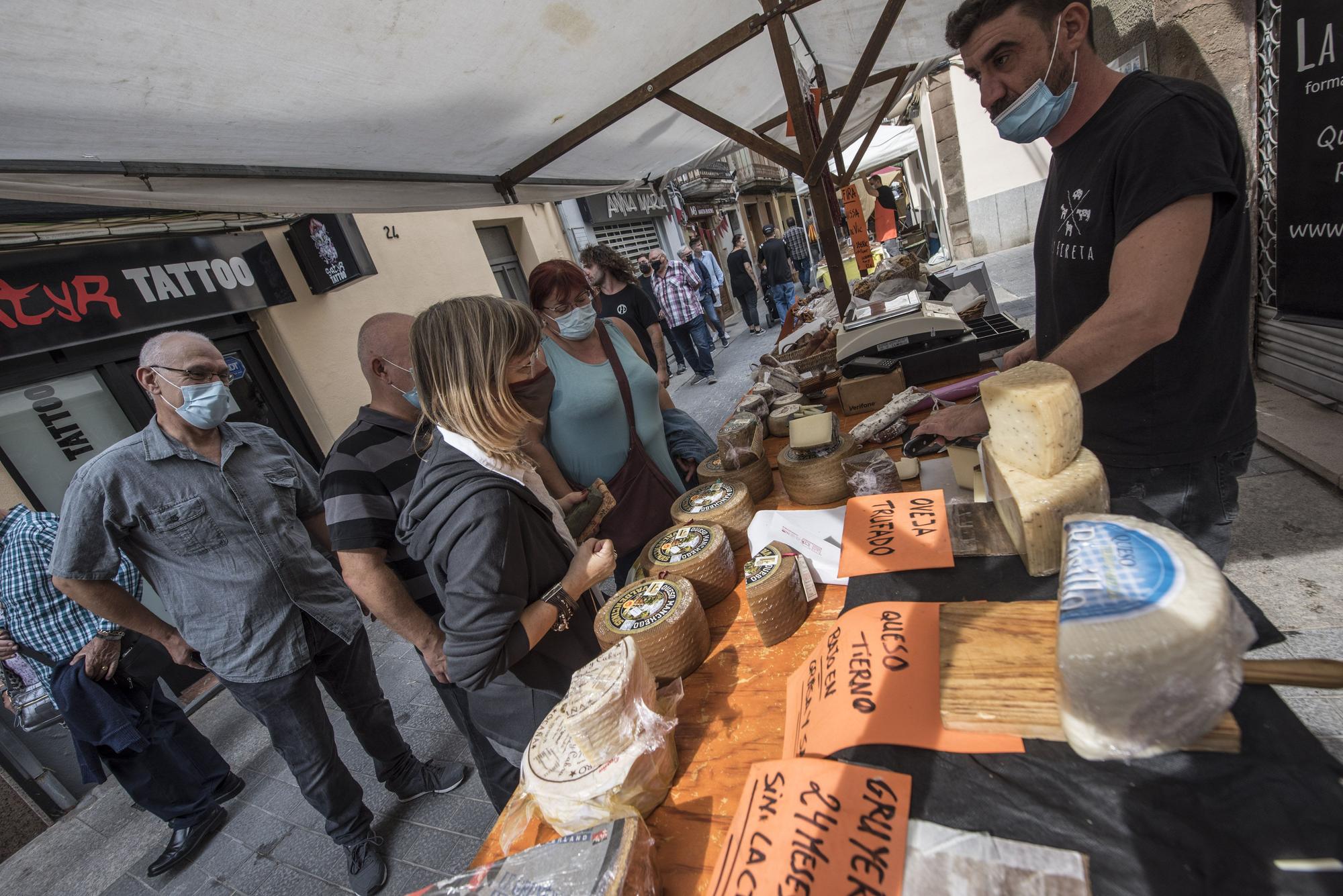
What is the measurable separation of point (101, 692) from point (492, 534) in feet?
8.95

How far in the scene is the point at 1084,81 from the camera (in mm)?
1272

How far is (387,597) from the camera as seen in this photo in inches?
66.5

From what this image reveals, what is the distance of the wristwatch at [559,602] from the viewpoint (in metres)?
1.43

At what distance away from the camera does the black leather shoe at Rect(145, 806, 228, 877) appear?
2643 mm

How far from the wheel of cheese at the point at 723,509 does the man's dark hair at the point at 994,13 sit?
1.22 metres

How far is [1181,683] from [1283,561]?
95.6 inches

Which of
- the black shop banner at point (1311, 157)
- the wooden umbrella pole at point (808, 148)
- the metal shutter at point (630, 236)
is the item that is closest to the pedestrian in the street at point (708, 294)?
the metal shutter at point (630, 236)

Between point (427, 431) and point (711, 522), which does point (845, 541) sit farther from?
point (427, 431)

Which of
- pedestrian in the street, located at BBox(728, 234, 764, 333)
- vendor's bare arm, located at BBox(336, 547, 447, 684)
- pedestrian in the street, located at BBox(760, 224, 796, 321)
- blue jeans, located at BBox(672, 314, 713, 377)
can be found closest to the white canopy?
vendor's bare arm, located at BBox(336, 547, 447, 684)

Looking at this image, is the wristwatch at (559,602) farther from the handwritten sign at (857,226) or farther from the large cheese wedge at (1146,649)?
the handwritten sign at (857,226)

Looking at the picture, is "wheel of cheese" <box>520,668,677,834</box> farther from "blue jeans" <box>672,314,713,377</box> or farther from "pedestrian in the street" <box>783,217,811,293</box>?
"pedestrian in the street" <box>783,217,811,293</box>

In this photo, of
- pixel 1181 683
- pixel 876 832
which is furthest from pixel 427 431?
pixel 1181 683

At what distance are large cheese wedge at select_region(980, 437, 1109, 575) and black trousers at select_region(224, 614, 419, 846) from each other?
252cm

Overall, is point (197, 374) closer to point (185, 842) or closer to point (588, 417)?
point (588, 417)
